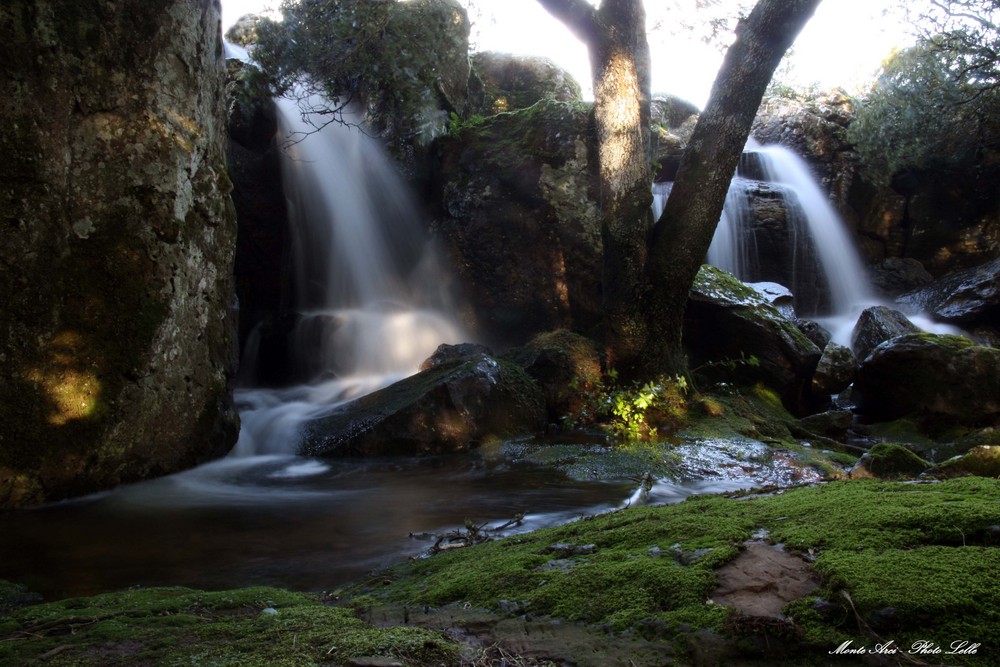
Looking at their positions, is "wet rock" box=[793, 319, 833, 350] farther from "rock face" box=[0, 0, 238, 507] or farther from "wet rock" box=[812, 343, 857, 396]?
"rock face" box=[0, 0, 238, 507]

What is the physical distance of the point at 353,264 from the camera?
1252cm

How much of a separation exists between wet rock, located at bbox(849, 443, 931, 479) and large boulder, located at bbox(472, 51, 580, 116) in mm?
12242

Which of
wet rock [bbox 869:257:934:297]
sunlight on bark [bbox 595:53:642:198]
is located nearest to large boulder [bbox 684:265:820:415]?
sunlight on bark [bbox 595:53:642:198]

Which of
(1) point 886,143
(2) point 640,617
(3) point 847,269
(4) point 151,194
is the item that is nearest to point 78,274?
(4) point 151,194

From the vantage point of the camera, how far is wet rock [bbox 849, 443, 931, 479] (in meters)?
4.46

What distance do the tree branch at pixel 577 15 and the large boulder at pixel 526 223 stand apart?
232 cm

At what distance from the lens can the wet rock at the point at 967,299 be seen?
13.0m

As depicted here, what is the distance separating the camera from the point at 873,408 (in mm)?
9289

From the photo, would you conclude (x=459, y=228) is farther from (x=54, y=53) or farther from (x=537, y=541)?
(x=537, y=541)

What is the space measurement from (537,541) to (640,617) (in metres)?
1.22

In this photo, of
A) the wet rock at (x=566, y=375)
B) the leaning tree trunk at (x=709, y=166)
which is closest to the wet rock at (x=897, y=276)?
the leaning tree trunk at (x=709, y=166)

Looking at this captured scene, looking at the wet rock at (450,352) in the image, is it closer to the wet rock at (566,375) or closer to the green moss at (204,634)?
the wet rock at (566,375)

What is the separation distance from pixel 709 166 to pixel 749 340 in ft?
10.7

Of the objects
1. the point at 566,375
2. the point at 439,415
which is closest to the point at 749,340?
the point at 566,375
